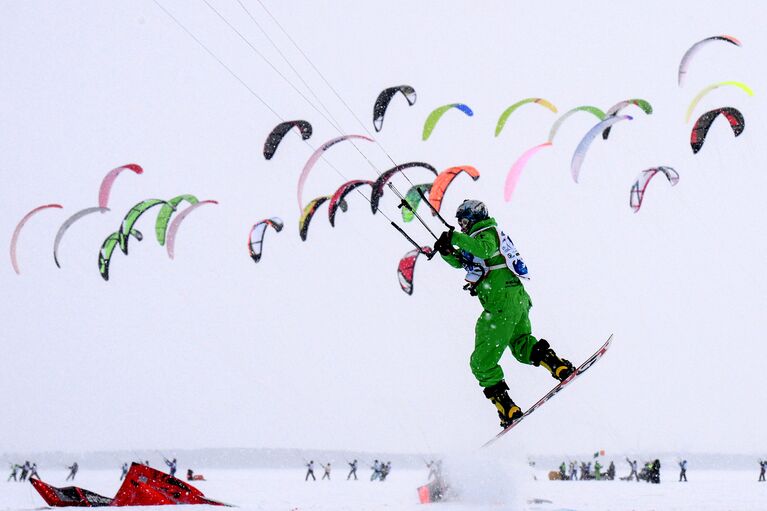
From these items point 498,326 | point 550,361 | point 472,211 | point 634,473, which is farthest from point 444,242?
point 634,473

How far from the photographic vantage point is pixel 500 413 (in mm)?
7332

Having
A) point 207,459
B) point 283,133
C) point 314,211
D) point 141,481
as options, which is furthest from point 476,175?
point 207,459

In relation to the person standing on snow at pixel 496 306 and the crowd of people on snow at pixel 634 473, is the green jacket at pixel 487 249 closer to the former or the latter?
the person standing on snow at pixel 496 306

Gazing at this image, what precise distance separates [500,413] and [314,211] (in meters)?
12.0

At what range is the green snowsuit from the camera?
6.92m

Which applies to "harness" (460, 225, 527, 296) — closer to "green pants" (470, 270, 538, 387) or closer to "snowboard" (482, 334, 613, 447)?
"green pants" (470, 270, 538, 387)

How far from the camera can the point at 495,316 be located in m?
7.14

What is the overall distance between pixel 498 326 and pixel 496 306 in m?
0.21

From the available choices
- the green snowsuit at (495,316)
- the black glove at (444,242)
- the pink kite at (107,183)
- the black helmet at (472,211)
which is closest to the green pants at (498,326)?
the green snowsuit at (495,316)

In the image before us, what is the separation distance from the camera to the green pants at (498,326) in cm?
707

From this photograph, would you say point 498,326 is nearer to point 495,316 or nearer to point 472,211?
point 495,316

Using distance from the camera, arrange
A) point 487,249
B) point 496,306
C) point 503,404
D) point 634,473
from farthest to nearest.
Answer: point 634,473, point 503,404, point 496,306, point 487,249

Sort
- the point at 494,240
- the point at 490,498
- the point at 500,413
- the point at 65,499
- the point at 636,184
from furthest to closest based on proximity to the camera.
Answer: the point at 636,184, the point at 490,498, the point at 65,499, the point at 500,413, the point at 494,240

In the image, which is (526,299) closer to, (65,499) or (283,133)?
(65,499)
